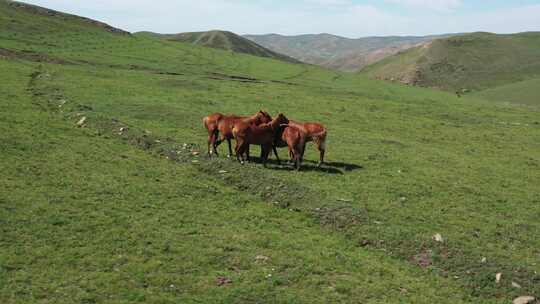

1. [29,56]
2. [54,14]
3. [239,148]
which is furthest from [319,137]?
[54,14]

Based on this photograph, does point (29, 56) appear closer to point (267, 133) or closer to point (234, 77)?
point (234, 77)

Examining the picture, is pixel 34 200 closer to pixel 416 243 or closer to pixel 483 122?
pixel 416 243

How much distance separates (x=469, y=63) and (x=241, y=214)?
93.3m

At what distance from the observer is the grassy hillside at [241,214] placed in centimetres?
932

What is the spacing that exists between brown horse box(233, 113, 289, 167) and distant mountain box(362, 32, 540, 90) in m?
70.7

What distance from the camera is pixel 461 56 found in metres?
101

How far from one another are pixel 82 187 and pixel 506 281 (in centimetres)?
1018

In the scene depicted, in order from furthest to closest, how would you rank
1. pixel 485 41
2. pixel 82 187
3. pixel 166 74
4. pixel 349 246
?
pixel 485 41 → pixel 166 74 → pixel 82 187 → pixel 349 246

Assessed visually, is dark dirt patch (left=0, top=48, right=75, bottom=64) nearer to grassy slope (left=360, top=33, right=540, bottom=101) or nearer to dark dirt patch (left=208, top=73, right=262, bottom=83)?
dark dirt patch (left=208, top=73, right=262, bottom=83)

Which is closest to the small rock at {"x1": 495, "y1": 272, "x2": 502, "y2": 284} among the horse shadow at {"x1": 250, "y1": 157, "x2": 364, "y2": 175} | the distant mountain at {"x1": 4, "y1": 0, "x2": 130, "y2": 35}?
the horse shadow at {"x1": 250, "y1": 157, "x2": 364, "y2": 175}

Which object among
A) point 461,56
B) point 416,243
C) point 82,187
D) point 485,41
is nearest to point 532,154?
point 416,243

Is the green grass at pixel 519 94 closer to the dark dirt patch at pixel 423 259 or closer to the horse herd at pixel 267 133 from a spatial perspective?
the horse herd at pixel 267 133

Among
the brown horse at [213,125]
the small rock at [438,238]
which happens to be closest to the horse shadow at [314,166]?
the brown horse at [213,125]

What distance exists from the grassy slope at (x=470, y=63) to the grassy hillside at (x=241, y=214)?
206 ft
